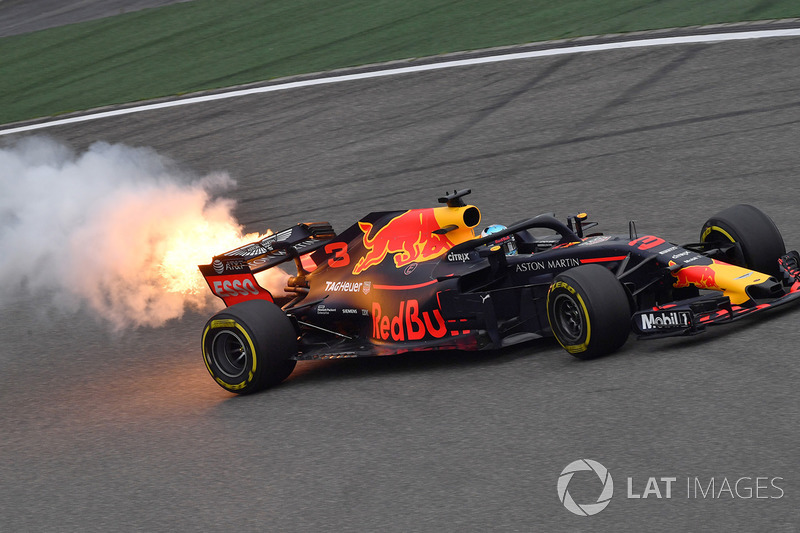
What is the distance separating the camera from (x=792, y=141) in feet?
37.8

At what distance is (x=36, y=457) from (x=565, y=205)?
5.88 m

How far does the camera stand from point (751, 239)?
7230 millimetres

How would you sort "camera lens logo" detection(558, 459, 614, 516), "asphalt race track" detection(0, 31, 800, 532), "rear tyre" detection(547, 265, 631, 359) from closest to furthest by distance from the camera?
1. "camera lens logo" detection(558, 459, 614, 516)
2. "asphalt race track" detection(0, 31, 800, 532)
3. "rear tyre" detection(547, 265, 631, 359)

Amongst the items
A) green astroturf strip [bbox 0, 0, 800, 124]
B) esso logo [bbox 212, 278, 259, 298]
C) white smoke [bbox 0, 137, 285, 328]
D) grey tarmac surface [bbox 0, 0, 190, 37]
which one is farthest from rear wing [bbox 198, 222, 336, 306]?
grey tarmac surface [bbox 0, 0, 190, 37]

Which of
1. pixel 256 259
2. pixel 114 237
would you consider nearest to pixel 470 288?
pixel 256 259

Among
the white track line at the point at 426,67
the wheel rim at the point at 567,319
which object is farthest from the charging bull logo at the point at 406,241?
the white track line at the point at 426,67

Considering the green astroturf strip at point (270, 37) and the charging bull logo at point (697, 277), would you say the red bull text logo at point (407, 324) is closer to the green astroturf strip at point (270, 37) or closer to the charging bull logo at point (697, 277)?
the charging bull logo at point (697, 277)

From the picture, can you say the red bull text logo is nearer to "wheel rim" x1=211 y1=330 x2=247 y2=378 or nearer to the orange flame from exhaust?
"wheel rim" x1=211 y1=330 x2=247 y2=378

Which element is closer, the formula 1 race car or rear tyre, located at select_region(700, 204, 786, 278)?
the formula 1 race car

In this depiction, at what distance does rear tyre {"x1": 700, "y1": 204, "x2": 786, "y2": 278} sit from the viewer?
7.22m

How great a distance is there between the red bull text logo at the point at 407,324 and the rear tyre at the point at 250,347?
593mm

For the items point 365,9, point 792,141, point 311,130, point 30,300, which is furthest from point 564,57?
point 30,300

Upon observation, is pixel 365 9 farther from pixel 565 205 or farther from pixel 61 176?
pixel 565 205

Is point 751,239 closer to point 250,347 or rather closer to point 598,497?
point 598,497
